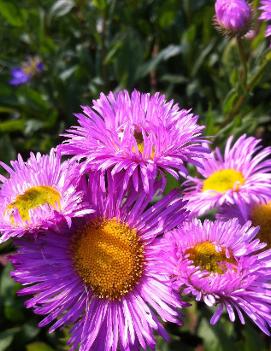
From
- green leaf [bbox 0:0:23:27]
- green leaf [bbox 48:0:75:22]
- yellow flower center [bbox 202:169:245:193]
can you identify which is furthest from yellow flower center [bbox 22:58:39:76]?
yellow flower center [bbox 202:169:245:193]

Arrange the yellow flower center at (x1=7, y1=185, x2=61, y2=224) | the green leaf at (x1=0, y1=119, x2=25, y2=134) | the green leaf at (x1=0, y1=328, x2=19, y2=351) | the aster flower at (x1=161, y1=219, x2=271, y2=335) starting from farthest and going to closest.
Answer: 1. the green leaf at (x1=0, y1=119, x2=25, y2=134)
2. the green leaf at (x1=0, y1=328, x2=19, y2=351)
3. the yellow flower center at (x1=7, y1=185, x2=61, y2=224)
4. the aster flower at (x1=161, y1=219, x2=271, y2=335)

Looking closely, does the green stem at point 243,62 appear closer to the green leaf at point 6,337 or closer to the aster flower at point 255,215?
the aster flower at point 255,215

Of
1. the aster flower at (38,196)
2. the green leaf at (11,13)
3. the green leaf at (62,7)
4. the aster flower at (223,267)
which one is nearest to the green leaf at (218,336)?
the aster flower at (223,267)

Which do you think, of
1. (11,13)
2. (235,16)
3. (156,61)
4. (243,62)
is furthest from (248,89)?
(11,13)

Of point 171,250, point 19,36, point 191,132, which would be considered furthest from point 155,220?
point 19,36

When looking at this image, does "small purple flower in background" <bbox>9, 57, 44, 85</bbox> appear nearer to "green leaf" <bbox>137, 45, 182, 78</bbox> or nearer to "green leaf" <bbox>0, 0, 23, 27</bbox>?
"green leaf" <bbox>0, 0, 23, 27</bbox>

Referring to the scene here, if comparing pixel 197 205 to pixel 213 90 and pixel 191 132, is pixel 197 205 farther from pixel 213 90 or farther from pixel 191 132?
pixel 213 90
